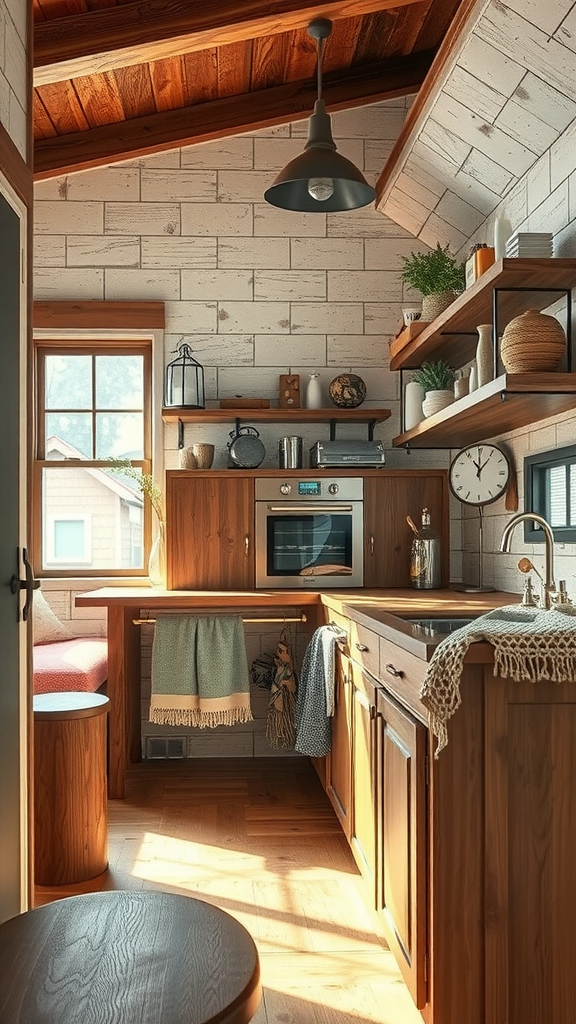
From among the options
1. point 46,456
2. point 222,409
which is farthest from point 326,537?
point 46,456

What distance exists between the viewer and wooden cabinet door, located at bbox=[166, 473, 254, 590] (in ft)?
14.5

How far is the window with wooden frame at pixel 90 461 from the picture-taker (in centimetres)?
482

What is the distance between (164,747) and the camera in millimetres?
4691

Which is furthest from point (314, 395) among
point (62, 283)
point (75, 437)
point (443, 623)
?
point (443, 623)

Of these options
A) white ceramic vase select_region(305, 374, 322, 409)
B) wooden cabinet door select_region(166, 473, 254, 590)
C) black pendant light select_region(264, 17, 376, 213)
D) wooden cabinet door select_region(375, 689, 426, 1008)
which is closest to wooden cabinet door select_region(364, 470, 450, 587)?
white ceramic vase select_region(305, 374, 322, 409)

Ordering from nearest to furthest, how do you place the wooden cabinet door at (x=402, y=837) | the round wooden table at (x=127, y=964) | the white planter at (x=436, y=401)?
the round wooden table at (x=127, y=964)
the wooden cabinet door at (x=402, y=837)
the white planter at (x=436, y=401)

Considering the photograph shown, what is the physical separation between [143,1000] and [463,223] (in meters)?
3.73

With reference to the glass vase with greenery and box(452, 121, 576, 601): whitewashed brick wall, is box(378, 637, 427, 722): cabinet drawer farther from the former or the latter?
the glass vase with greenery

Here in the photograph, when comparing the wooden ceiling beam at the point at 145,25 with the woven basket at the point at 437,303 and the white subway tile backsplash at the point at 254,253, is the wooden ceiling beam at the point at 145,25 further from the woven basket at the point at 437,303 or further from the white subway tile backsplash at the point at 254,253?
the white subway tile backsplash at the point at 254,253

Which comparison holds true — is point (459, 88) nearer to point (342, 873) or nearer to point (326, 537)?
point (326, 537)

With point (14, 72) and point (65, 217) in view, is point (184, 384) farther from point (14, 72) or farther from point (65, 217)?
point (14, 72)

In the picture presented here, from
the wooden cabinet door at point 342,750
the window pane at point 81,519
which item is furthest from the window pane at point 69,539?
the wooden cabinet door at point 342,750

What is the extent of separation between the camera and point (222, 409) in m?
4.58

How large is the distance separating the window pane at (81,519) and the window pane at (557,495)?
7.54 ft
